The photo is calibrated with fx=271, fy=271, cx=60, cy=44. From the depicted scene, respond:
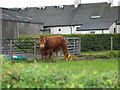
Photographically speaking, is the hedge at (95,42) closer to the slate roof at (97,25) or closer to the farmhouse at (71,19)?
the farmhouse at (71,19)

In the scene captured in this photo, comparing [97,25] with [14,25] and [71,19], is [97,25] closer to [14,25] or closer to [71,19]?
[71,19]

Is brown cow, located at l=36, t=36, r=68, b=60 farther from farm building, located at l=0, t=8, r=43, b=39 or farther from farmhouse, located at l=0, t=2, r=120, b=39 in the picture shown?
farmhouse, located at l=0, t=2, r=120, b=39

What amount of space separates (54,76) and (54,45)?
35.1ft

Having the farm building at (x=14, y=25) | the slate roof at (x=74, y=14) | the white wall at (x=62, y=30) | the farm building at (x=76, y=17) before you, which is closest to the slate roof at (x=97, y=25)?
the farm building at (x=76, y=17)

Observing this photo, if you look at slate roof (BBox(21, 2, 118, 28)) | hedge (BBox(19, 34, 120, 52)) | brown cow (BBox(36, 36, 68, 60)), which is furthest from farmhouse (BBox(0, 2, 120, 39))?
brown cow (BBox(36, 36, 68, 60))

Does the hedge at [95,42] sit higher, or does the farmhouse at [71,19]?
the farmhouse at [71,19]

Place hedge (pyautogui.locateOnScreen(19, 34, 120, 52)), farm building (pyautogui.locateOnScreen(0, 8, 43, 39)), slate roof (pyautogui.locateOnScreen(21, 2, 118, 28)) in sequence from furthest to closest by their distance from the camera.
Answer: slate roof (pyautogui.locateOnScreen(21, 2, 118, 28))
farm building (pyautogui.locateOnScreen(0, 8, 43, 39))
hedge (pyautogui.locateOnScreen(19, 34, 120, 52))

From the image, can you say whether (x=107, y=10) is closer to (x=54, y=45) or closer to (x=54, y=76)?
(x=54, y=45)

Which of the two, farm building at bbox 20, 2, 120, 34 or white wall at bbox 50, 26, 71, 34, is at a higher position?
farm building at bbox 20, 2, 120, 34

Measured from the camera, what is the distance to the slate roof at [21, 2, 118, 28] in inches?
2114

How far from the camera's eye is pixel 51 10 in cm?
6000

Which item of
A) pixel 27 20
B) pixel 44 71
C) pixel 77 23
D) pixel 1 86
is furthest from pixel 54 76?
pixel 77 23

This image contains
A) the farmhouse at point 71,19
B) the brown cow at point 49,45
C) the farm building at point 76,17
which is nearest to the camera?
the brown cow at point 49,45

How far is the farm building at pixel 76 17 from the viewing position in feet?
169
